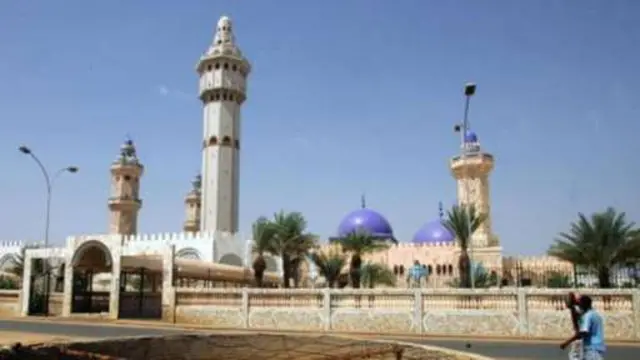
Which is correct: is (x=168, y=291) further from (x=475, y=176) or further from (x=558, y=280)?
(x=475, y=176)

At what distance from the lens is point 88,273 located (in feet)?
125

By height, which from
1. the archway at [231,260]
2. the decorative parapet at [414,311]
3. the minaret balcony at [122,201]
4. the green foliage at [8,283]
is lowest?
the decorative parapet at [414,311]

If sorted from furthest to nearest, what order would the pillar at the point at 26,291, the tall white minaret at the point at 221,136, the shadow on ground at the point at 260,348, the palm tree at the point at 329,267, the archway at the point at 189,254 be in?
1. the tall white minaret at the point at 221,136
2. the archway at the point at 189,254
3. the palm tree at the point at 329,267
4. the pillar at the point at 26,291
5. the shadow on ground at the point at 260,348

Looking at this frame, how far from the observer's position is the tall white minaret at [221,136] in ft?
180

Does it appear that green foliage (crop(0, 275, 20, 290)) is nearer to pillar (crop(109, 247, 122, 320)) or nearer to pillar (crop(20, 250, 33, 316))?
pillar (crop(20, 250, 33, 316))

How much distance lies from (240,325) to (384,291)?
6801mm

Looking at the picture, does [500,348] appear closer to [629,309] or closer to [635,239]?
[629,309]

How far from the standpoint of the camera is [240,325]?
27719mm

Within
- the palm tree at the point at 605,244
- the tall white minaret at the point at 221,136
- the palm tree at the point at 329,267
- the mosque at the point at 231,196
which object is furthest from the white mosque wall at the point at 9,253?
the palm tree at the point at 605,244

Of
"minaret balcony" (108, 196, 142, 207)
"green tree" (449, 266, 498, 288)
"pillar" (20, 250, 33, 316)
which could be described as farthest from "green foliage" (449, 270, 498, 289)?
"minaret balcony" (108, 196, 142, 207)

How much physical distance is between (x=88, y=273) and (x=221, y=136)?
65.7 ft

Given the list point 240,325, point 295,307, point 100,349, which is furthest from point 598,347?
point 240,325

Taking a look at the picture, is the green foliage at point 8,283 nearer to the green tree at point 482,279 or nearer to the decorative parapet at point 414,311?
the decorative parapet at point 414,311

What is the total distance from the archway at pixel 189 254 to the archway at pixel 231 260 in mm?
1678
